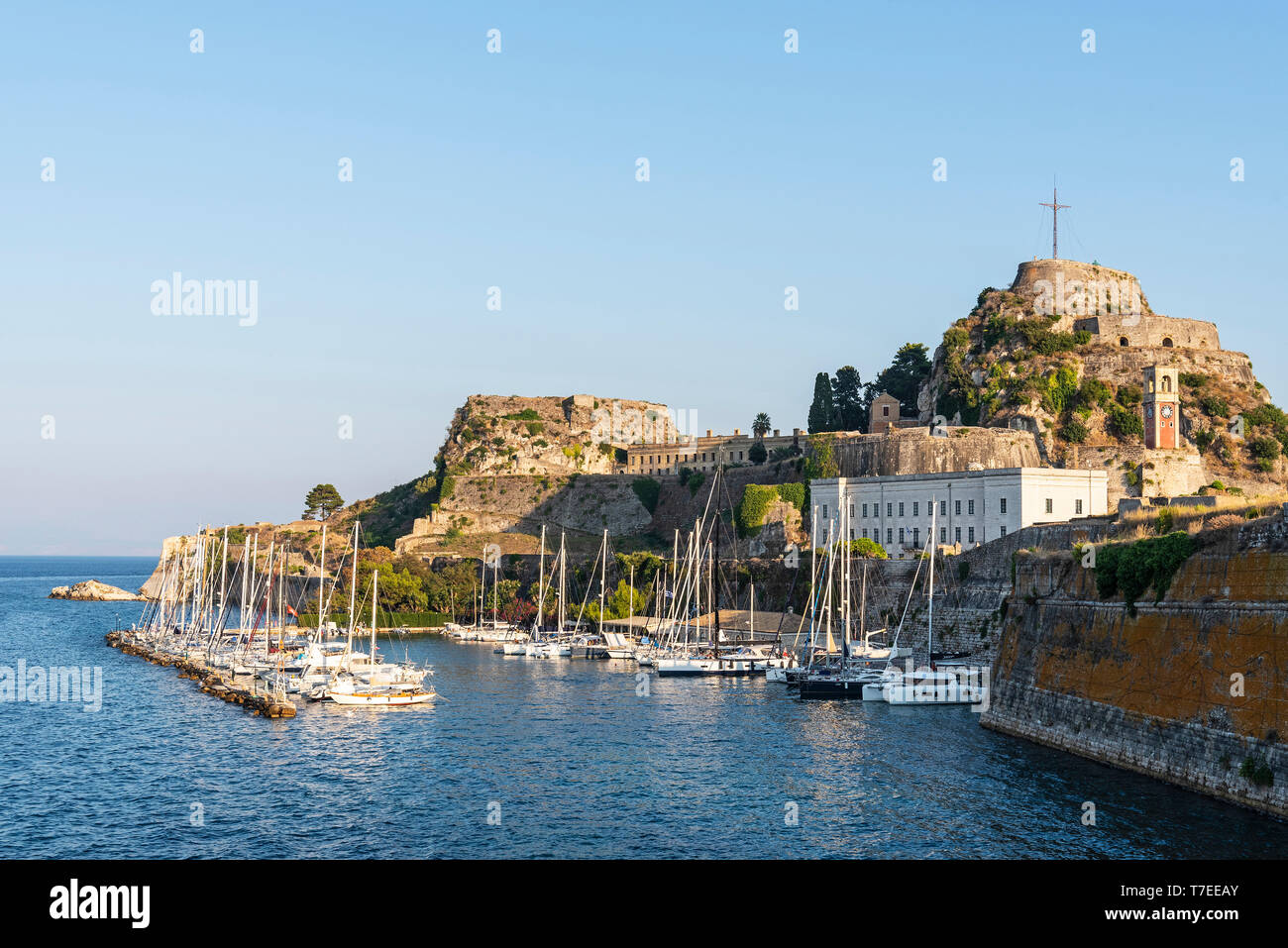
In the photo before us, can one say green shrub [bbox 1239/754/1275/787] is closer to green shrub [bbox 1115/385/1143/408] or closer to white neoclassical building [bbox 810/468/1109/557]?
white neoclassical building [bbox 810/468/1109/557]

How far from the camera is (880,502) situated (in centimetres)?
7831

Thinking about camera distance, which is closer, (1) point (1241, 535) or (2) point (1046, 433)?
(1) point (1241, 535)

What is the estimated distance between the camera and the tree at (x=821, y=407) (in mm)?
104875

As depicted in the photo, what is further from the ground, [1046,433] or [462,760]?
[1046,433]

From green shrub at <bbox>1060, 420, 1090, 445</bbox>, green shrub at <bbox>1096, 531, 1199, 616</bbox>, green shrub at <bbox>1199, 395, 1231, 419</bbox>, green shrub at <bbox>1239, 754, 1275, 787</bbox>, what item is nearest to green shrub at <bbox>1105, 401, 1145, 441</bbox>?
green shrub at <bbox>1060, 420, 1090, 445</bbox>

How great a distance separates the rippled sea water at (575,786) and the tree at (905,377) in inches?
2345

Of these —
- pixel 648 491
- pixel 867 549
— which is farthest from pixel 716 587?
pixel 648 491

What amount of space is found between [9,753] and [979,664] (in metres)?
39.8

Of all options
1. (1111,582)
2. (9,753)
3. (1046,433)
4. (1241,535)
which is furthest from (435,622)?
(1241,535)
